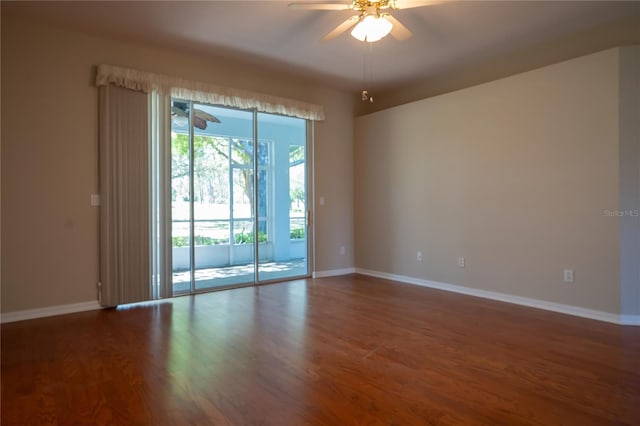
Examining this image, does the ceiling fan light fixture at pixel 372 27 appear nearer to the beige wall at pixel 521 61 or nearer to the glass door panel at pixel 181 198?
the beige wall at pixel 521 61

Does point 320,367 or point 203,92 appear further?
point 203,92

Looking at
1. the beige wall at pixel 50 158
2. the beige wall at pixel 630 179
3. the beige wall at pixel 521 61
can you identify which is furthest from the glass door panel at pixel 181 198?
the beige wall at pixel 630 179

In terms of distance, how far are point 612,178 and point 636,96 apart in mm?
769

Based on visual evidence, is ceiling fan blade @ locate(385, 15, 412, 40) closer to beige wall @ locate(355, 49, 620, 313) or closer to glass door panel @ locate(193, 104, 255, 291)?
beige wall @ locate(355, 49, 620, 313)

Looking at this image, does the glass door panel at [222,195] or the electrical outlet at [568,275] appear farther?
the glass door panel at [222,195]

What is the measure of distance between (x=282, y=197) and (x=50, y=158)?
287cm

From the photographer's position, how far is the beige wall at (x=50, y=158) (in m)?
3.58

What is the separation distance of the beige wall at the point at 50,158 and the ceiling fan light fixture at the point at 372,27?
104 inches

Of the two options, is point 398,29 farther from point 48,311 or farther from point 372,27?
point 48,311

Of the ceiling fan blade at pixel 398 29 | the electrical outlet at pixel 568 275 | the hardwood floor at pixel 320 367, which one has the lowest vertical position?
the hardwood floor at pixel 320 367

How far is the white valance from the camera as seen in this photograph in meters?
4.04

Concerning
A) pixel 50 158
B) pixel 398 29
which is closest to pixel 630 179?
pixel 398 29

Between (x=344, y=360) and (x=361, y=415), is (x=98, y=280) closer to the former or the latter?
(x=344, y=360)

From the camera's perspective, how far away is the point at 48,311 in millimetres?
3762
